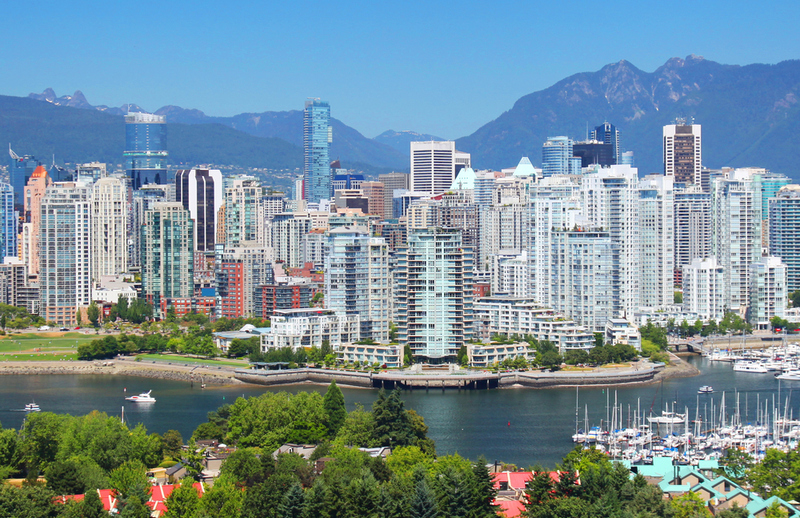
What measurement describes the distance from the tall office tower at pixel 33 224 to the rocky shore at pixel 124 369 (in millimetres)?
15679

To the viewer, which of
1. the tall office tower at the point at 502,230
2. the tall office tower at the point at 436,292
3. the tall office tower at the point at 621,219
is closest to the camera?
the tall office tower at the point at 436,292

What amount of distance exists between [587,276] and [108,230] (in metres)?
30.3

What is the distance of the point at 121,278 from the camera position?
67.4 meters

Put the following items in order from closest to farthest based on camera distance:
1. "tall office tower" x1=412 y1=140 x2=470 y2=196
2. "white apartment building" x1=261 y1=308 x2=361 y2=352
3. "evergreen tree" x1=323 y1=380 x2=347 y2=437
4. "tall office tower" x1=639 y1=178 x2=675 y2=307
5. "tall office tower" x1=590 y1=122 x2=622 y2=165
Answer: "evergreen tree" x1=323 y1=380 x2=347 y2=437 < "white apartment building" x1=261 y1=308 x2=361 y2=352 < "tall office tower" x1=639 y1=178 x2=675 y2=307 < "tall office tower" x1=412 y1=140 x2=470 y2=196 < "tall office tower" x1=590 y1=122 x2=622 y2=165

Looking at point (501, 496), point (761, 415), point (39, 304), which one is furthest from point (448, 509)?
point (39, 304)

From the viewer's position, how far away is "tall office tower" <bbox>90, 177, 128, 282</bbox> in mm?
69500

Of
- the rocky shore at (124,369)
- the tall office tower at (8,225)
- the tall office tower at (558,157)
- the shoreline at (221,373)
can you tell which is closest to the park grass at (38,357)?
the shoreline at (221,373)

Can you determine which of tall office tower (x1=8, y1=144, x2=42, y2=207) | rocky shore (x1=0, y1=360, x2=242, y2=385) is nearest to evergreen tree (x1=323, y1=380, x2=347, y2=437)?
rocky shore (x1=0, y1=360, x2=242, y2=385)

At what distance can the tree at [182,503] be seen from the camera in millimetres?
21422

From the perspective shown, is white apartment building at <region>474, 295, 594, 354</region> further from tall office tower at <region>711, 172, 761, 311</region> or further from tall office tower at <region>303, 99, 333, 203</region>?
tall office tower at <region>303, 99, 333, 203</region>

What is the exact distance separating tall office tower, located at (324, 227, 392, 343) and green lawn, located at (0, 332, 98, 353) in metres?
12.1

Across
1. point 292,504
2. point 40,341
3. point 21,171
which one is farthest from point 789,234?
point 21,171

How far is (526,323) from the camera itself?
166 ft

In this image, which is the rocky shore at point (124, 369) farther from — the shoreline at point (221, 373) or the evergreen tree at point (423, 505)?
the evergreen tree at point (423, 505)
